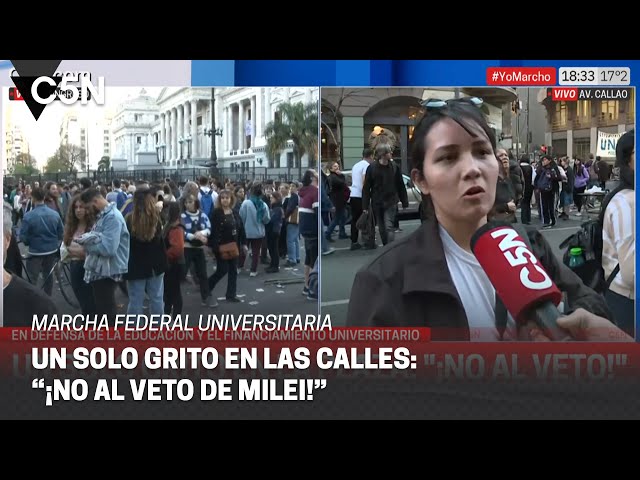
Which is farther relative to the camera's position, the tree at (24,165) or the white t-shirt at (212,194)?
the white t-shirt at (212,194)

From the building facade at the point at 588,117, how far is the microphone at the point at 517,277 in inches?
31.0

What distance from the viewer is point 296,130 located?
4.78 meters

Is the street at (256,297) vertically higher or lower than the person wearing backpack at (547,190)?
lower

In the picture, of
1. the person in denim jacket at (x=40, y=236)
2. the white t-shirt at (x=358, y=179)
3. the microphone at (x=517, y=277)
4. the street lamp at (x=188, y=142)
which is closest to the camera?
the microphone at (x=517, y=277)

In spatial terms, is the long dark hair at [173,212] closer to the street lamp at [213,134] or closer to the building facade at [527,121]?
the street lamp at [213,134]

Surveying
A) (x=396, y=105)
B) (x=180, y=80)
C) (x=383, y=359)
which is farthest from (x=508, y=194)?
(x=180, y=80)

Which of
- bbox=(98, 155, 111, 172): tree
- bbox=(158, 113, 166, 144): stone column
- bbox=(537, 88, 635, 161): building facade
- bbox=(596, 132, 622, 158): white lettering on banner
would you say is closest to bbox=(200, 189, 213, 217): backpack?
bbox=(158, 113, 166, 144): stone column

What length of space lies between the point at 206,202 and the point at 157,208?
0.32m

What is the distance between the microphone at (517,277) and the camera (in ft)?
15.2

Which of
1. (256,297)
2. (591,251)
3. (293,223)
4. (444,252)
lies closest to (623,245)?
(591,251)

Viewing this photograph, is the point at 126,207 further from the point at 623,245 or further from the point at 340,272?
the point at 623,245

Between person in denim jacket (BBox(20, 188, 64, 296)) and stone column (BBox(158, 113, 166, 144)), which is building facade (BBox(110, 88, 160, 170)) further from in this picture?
person in denim jacket (BBox(20, 188, 64, 296))

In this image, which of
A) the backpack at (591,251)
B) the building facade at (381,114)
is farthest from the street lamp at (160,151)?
the backpack at (591,251)

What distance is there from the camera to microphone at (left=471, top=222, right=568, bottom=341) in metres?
4.62
